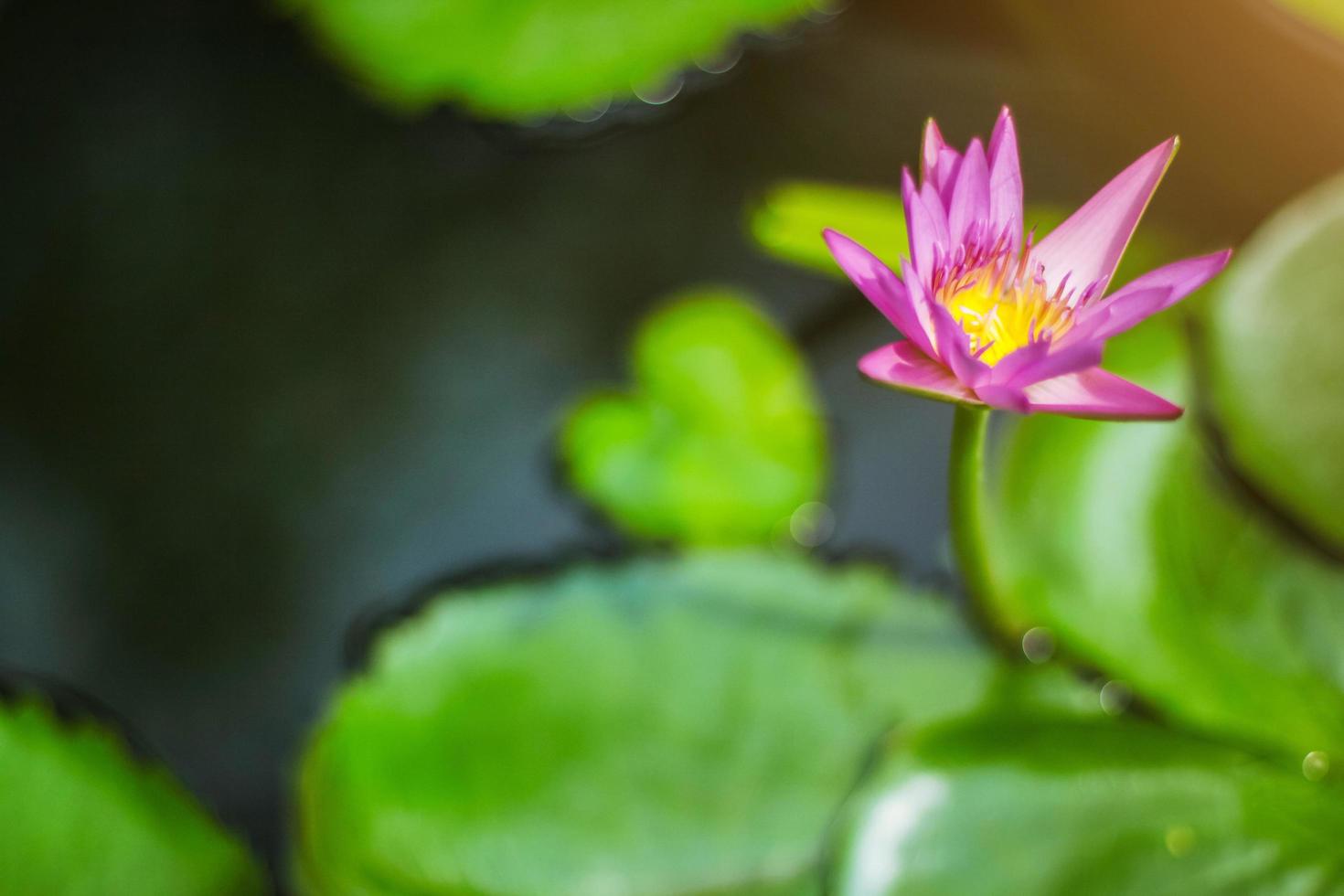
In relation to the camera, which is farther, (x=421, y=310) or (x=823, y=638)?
(x=421, y=310)

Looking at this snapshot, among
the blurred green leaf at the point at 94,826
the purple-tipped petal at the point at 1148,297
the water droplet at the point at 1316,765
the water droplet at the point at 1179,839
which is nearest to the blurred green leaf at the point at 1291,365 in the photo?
the water droplet at the point at 1316,765

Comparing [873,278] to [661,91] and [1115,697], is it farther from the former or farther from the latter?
[661,91]

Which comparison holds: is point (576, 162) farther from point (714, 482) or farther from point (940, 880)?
point (940, 880)

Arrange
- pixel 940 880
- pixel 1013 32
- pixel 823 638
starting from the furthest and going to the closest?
pixel 1013 32 → pixel 823 638 → pixel 940 880

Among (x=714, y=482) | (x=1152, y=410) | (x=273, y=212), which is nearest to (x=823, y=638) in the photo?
(x=714, y=482)

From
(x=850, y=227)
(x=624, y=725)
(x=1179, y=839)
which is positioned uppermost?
(x=850, y=227)

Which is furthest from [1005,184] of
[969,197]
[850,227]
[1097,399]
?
[850,227]

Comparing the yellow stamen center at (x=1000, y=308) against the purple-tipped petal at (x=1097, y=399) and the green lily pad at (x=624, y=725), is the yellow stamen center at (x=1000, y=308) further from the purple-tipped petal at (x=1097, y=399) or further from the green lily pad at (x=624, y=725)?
the green lily pad at (x=624, y=725)
